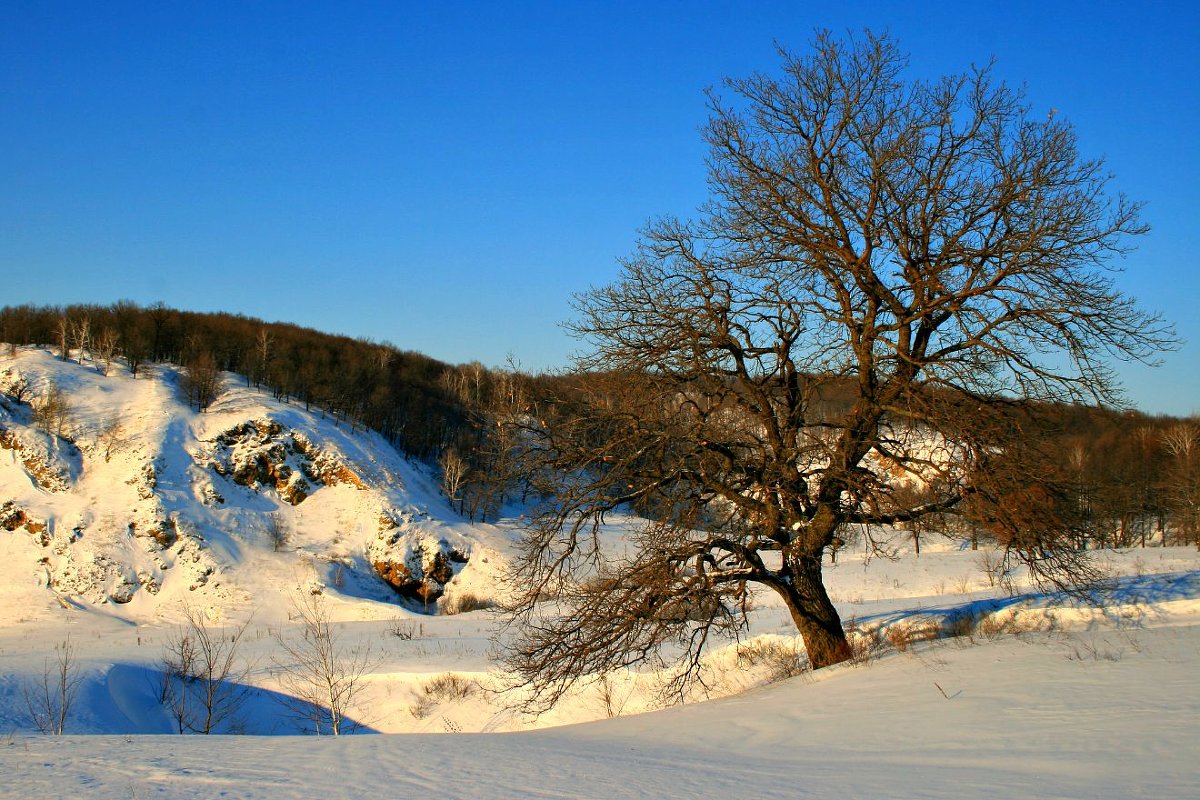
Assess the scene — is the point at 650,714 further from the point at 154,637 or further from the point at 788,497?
the point at 154,637

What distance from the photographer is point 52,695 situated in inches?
697

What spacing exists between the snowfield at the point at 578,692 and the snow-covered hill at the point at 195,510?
0.58 feet

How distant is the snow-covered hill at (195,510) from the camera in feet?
125

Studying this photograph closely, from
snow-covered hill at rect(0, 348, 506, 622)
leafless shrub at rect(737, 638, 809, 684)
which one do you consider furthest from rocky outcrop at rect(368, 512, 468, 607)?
leafless shrub at rect(737, 638, 809, 684)

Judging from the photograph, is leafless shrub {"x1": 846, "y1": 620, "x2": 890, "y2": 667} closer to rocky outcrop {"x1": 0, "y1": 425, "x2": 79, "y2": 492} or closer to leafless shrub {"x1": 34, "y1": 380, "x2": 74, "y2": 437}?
rocky outcrop {"x1": 0, "y1": 425, "x2": 79, "y2": 492}

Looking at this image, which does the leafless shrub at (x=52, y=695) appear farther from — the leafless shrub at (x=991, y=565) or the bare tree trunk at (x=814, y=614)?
the leafless shrub at (x=991, y=565)

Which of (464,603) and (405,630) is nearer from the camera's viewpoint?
(405,630)

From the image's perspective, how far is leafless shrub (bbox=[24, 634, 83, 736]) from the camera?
1540 centimetres

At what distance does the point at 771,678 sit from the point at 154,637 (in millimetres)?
25172

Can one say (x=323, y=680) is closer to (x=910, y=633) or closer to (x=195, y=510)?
(x=910, y=633)

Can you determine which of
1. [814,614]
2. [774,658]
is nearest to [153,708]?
[774,658]

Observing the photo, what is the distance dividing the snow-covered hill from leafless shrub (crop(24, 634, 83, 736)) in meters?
18.2

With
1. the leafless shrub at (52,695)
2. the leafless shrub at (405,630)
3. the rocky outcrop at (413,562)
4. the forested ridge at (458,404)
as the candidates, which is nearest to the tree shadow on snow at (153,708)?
the leafless shrub at (52,695)

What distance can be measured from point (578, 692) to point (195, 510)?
34.7m
